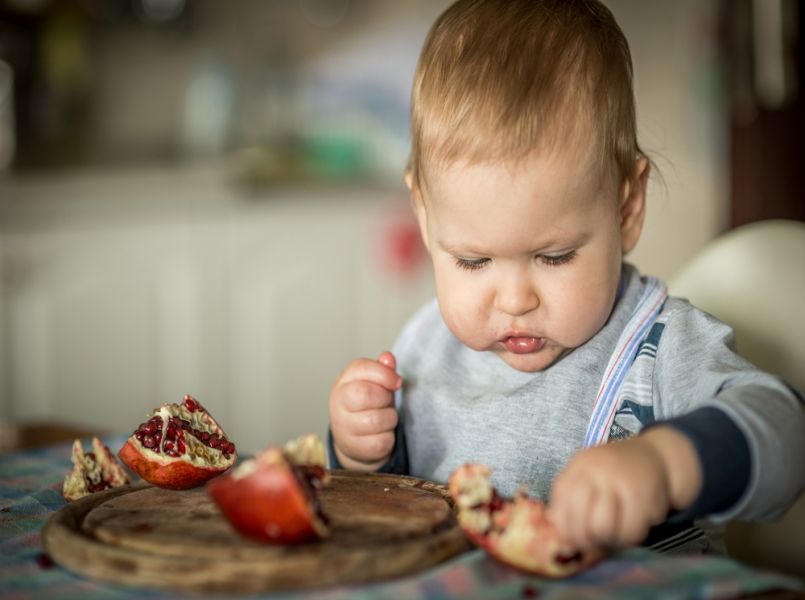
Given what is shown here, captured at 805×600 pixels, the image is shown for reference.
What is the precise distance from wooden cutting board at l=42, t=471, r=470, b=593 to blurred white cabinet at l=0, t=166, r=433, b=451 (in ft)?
7.73

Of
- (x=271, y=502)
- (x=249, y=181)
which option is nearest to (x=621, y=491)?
(x=271, y=502)

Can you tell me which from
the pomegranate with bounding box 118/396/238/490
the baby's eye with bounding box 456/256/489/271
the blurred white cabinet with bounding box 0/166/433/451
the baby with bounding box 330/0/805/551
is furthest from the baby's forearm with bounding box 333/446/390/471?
the blurred white cabinet with bounding box 0/166/433/451

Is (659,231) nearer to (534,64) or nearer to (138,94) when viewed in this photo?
(138,94)

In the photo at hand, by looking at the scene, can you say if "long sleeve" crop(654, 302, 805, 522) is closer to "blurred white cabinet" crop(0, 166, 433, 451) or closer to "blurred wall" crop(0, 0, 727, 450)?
"blurred wall" crop(0, 0, 727, 450)

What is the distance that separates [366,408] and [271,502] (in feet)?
1.37

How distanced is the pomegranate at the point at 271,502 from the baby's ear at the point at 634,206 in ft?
1.74

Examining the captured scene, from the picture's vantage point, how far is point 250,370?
130 inches

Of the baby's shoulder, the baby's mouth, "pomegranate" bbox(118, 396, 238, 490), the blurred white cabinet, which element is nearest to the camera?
"pomegranate" bbox(118, 396, 238, 490)

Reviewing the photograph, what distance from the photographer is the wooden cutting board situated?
68cm

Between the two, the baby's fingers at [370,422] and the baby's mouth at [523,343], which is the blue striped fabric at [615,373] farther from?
the baby's fingers at [370,422]

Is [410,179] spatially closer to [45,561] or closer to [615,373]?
[615,373]

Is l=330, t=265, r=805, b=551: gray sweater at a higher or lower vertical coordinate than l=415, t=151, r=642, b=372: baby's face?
lower

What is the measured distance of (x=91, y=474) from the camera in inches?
40.7

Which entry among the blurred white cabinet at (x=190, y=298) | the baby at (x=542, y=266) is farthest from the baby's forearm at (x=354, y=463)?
the blurred white cabinet at (x=190, y=298)
